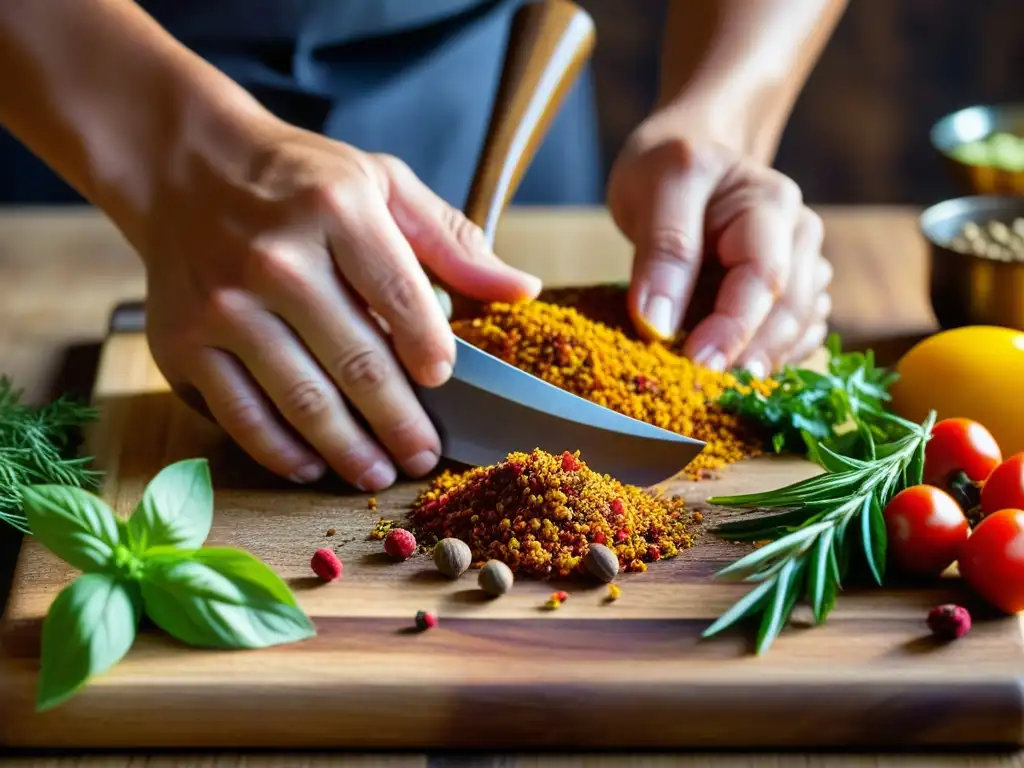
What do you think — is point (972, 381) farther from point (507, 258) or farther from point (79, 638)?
point (79, 638)

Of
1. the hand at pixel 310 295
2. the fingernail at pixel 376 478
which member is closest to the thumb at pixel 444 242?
the hand at pixel 310 295

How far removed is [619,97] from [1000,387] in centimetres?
223

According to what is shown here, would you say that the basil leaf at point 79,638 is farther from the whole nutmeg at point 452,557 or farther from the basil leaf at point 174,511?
the whole nutmeg at point 452,557

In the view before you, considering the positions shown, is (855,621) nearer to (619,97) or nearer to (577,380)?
(577,380)

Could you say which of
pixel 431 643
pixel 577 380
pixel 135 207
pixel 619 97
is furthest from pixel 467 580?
pixel 619 97

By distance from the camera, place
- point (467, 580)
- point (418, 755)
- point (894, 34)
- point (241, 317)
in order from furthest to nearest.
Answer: point (894, 34) → point (241, 317) → point (467, 580) → point (418, 755)

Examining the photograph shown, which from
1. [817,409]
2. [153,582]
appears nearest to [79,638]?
[153,582]

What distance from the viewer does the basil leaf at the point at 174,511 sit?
3.40 ft

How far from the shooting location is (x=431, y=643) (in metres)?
1.05

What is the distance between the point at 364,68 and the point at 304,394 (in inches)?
33.6

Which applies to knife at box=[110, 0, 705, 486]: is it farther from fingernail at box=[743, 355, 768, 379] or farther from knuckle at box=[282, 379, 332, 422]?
fingernail at box=[743, 355, 768, 379]

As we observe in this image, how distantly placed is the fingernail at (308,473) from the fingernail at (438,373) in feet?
0.54

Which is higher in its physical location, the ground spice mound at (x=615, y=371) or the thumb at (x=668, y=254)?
→ the thumb at (x=668, y=254)

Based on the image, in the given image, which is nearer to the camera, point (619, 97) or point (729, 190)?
point (729, 190)
